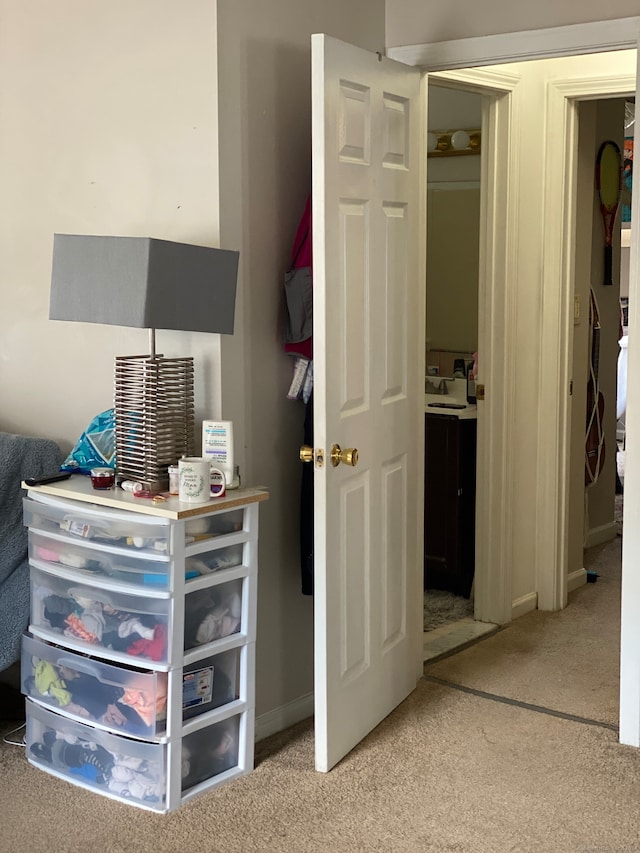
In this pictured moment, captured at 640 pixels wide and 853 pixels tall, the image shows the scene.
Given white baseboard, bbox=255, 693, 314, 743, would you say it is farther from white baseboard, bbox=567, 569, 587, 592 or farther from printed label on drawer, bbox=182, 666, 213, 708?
white baseboard, bbox=567, 569, 587, 592

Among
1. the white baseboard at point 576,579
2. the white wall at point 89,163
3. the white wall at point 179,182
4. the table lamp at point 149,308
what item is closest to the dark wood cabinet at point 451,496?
the white baseboard at point 576,579

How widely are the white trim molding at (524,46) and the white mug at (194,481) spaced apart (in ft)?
5.27

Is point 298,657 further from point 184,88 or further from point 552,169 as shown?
point 552,169

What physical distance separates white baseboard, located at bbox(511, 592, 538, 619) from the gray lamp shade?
222 cm

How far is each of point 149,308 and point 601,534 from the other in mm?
3800

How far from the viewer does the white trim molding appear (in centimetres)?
311

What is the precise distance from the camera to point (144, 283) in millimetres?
2621

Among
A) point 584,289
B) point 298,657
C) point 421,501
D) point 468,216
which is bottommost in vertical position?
point 298,657

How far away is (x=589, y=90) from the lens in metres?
4.28

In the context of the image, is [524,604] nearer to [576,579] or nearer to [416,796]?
[576,579]

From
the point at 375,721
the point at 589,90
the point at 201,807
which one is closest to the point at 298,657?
the point at 375,721

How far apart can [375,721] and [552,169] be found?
242cm

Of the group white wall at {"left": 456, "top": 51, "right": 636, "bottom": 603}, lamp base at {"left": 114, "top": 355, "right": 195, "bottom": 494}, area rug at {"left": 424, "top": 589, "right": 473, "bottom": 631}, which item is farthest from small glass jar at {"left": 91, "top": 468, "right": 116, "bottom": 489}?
white wall at {"left": 456, "top": 51, "right": 636, "bottom": 603}

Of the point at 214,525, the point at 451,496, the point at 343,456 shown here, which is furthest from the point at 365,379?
the point at 451,496
